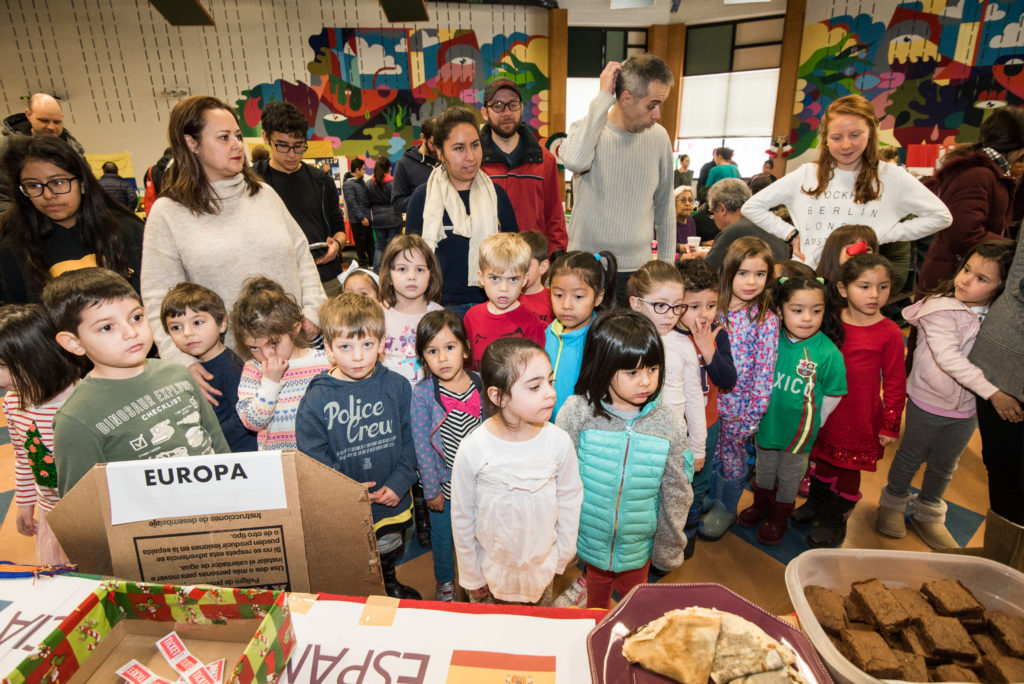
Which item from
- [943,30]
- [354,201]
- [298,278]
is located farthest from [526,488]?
[943,30]

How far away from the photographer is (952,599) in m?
1.10

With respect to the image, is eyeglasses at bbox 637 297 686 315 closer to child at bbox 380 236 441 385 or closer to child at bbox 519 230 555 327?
child at bbox 519 230 555 327

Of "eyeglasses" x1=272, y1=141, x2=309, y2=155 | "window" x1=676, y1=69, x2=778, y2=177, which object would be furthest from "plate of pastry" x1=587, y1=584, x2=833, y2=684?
"window" x1=676, y1=69, x2=778, y2=177

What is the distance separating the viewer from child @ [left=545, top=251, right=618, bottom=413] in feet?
6.45

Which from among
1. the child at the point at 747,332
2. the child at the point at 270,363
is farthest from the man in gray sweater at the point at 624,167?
the child at the point at 270,363

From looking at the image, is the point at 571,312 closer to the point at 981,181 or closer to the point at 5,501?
the point at 981,181

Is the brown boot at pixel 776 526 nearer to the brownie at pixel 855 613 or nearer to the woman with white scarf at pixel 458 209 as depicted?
the brownie at pixel 855 613

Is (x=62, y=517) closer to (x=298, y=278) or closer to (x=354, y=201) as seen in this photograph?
(x=298, y=278)

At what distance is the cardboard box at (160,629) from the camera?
2.53 ft

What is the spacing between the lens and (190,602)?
850 mm

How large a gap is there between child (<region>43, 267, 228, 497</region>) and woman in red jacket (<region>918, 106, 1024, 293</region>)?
360 cm

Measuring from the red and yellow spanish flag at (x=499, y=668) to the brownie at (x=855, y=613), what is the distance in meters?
0.73

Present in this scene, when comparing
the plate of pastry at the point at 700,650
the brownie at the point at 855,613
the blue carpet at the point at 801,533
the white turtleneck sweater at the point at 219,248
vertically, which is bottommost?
the blue carpet at the point at 801,533

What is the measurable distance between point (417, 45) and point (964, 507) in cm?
906
